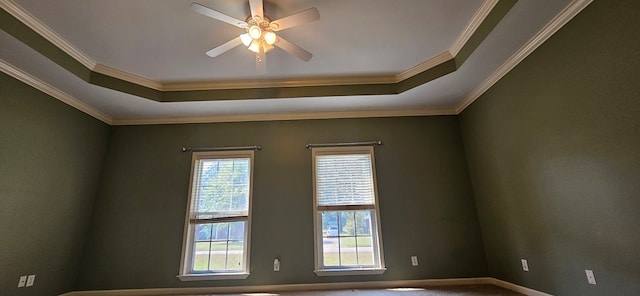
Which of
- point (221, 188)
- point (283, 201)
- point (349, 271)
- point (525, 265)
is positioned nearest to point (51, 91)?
point (221, 188)

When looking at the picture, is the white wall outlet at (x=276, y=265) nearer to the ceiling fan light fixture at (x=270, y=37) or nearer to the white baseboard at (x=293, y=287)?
the white baseboard at (x=293, y=287)

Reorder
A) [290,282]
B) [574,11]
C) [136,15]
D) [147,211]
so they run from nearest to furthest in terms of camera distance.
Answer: [574,11] < [136,15] < [290,282] < [147,211]

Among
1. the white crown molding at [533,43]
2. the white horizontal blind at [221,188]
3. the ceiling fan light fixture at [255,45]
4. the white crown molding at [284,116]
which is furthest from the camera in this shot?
the white crown molding at [284,116]

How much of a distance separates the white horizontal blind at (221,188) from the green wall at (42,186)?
1.43 metres

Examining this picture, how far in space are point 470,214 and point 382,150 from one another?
1473mm

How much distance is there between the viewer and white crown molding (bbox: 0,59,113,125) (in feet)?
9.01

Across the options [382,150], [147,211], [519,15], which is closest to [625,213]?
[519,15]

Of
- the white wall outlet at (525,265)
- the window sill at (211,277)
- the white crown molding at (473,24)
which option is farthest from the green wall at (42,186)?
the white wall outlet at (525,265)

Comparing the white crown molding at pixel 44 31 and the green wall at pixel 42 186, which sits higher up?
the white crown molding at pixel 44 31

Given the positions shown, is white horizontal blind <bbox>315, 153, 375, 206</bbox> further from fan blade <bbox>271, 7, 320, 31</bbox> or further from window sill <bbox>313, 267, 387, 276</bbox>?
fan blade <bbox>271, 7, 320, 31</bbox>

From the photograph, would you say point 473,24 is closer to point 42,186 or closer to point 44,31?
point 44,31

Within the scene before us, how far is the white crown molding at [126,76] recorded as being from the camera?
10.3 feet

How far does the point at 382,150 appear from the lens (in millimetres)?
4004

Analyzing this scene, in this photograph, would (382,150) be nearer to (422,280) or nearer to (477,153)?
(477,153)
